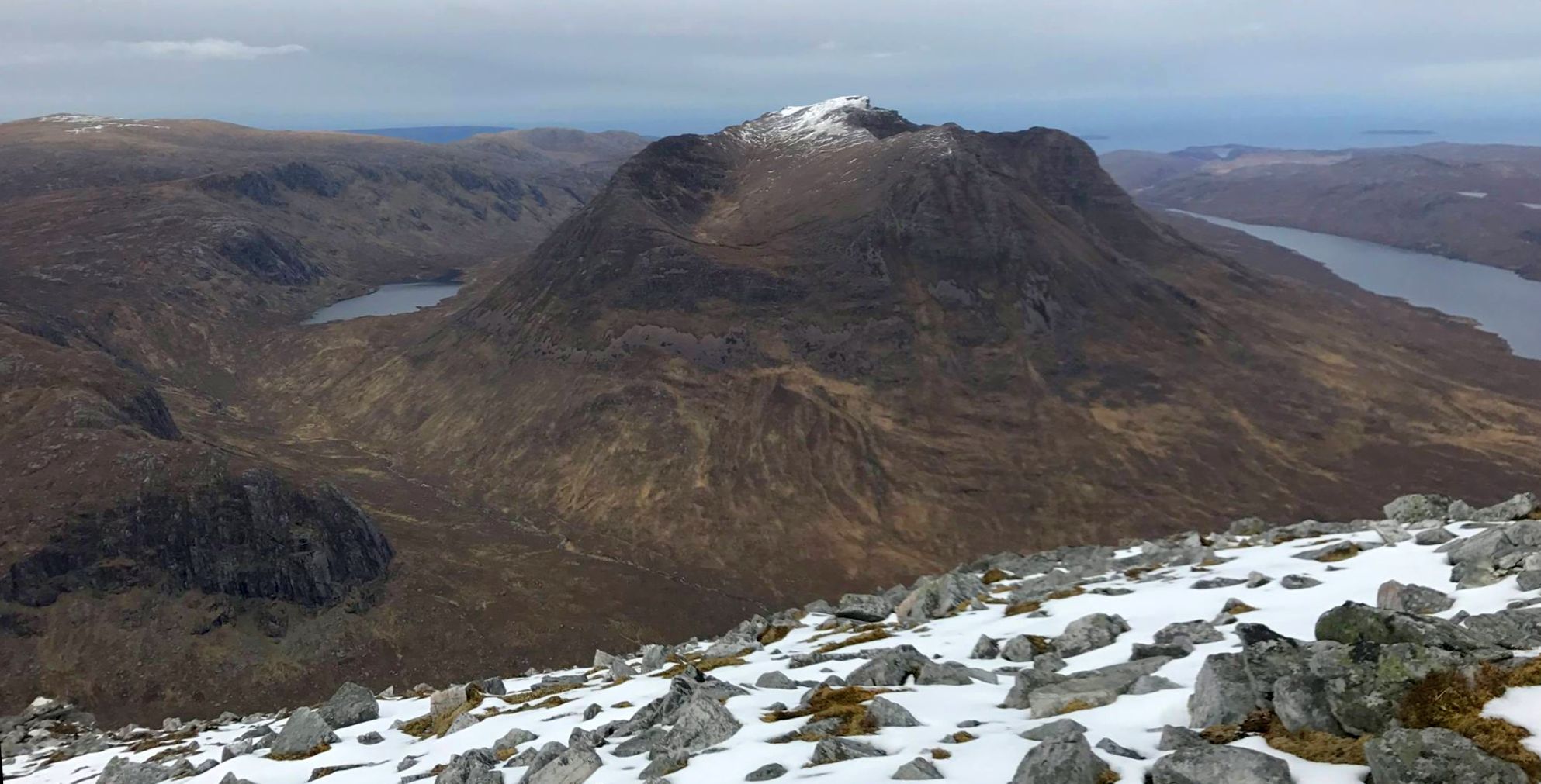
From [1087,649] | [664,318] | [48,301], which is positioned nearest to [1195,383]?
[664,318]

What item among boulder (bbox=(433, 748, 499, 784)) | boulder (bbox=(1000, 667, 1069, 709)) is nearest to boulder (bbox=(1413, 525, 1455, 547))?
boulder (bbox=(1000, 667, 1069, 709))

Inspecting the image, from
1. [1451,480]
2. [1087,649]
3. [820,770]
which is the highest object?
[820,770]

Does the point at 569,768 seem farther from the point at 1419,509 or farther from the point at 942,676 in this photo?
the point at 1419,509

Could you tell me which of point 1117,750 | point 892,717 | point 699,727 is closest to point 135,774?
point 699,727

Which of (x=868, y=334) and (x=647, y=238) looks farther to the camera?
(x=647, y=238)

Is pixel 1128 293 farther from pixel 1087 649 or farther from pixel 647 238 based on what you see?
pixel 1087 649

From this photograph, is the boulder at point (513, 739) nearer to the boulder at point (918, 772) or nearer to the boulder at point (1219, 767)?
the boulder at point (918, 772)

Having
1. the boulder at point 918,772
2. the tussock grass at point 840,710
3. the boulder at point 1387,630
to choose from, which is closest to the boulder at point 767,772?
the tussock grass at point 840,710
